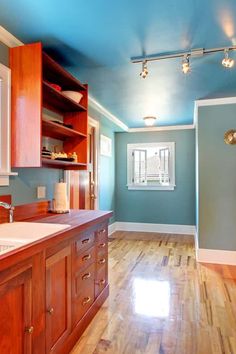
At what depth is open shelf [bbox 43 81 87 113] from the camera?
2.24 metres

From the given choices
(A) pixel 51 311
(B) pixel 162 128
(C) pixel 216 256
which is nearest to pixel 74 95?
(A) pixel 51 311

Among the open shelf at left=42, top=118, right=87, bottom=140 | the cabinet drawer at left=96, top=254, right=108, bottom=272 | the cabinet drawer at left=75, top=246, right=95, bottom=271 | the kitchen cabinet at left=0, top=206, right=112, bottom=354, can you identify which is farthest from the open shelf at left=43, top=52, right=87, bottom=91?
the cabinet drawer at left=96, top=254, right=108, bottom=272

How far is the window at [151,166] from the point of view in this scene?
5711 millimetres

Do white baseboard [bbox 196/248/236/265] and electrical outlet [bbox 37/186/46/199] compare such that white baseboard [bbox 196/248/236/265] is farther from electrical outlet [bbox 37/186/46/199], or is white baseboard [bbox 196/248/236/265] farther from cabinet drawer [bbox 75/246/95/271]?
electrical outlet [bbox 37/186/46/199]

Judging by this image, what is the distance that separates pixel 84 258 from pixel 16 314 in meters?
0.83

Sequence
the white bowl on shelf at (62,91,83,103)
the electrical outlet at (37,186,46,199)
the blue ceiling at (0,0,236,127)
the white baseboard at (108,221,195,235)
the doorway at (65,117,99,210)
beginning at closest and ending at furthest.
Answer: the blue ceiling at (0,0,236,127), the electrical outlet at (37,186,46,199), the white bowl on shelf at (62,91,83,103), the doorway at (65,117,99,210), the white baseboard at (108,221,195,235)

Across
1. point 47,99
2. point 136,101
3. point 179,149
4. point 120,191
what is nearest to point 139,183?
point 120,191

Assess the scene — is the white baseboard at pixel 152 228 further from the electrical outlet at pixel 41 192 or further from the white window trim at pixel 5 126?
the white window trim at pixel 5 126

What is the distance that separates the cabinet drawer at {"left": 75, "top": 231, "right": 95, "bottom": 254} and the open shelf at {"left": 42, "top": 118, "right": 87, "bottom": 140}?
3.22 ft

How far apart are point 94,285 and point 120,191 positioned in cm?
378

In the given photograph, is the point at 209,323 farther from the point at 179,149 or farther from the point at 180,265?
the point at 179,149

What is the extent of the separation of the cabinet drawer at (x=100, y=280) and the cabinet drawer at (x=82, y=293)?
123 millimetres

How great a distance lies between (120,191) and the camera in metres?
6.00

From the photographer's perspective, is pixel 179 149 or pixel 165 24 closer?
pixel 165 24
